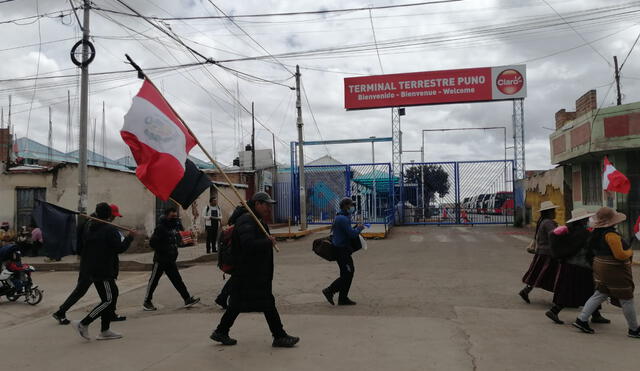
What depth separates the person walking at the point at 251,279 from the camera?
204 inches

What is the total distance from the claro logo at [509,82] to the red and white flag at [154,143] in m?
20.4

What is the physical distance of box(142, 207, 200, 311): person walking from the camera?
303 inches

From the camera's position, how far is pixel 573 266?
21.7 feet

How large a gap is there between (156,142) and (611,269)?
218 inches

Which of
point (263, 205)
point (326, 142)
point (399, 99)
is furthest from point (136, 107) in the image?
point (399, 99)

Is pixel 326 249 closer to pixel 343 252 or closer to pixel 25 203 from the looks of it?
pixel 343 252

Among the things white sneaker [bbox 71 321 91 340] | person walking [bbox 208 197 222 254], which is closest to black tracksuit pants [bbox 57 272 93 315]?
white sneaker [bbox 71 321 91 340]

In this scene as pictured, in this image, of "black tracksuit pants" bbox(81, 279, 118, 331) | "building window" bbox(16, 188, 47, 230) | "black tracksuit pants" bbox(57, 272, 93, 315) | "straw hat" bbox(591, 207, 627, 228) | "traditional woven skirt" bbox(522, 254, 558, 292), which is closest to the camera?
"straw hat" bbox(591, 207, 627, 228)

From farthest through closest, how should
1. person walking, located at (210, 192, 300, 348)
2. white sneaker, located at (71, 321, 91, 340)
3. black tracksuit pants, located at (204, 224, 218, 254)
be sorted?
black tracksuit pants, located at (204, 224, 218, 254) → white sneaker, located at (71, 321, 91, 340) → person walking, located at (210, 192, 300, 348)

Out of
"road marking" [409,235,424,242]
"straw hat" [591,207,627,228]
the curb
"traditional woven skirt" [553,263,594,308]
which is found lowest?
the curb

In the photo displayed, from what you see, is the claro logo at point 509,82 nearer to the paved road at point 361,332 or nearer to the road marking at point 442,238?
the road marking at point 442,238

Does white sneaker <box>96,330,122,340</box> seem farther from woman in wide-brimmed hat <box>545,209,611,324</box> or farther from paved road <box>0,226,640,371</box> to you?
woman in wide-brimmed hat <box>545,209,611,324</box>

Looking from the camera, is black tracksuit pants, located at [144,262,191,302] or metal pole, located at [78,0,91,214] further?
A: metal pole, located at [78,0,91,214]

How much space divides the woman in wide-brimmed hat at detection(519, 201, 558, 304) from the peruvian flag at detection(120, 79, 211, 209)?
15.5ft
